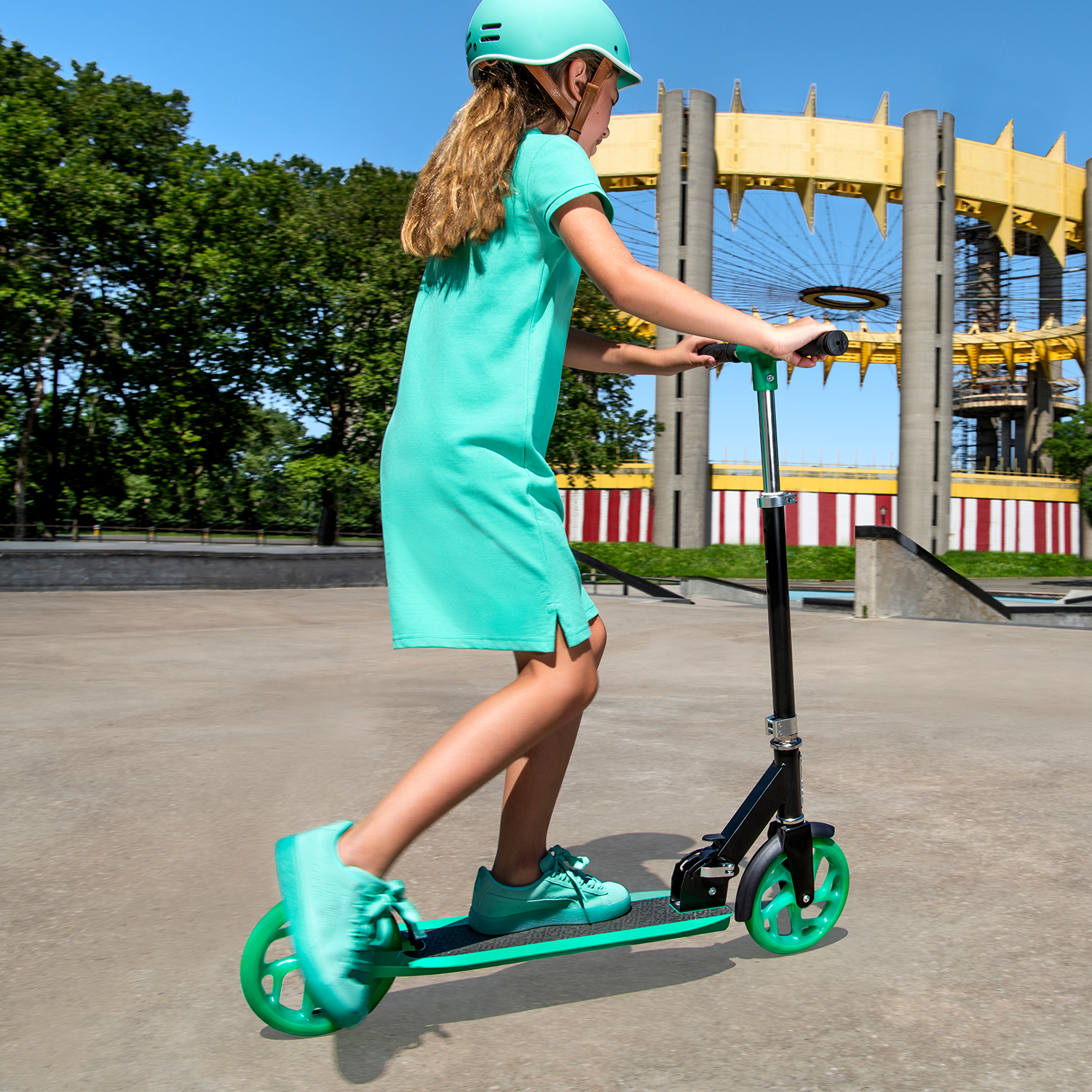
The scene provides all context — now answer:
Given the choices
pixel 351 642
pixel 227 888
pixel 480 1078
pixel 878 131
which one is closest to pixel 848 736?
pixel 227 888

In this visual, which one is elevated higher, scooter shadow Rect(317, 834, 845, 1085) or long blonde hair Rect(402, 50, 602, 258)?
long blonde hair Rect(402, 50, 602, 258)

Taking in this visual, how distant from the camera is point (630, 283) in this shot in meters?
1.69

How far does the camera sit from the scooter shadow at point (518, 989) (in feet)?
5.53

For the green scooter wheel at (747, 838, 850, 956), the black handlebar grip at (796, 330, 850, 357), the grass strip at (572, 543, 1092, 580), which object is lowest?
the grass strip at (572, 543, 1092, 580)

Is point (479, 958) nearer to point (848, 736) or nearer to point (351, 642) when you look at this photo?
point (848, 736)

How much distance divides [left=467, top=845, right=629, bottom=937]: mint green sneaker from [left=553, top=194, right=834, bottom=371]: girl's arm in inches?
39.9

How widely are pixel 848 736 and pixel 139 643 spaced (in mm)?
6066

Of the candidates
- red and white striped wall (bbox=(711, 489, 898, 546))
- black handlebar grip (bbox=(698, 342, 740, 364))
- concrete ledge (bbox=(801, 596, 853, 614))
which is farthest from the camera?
red and white striped wall (bbox=(711, 489, 898, 546))

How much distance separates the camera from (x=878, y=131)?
120ft

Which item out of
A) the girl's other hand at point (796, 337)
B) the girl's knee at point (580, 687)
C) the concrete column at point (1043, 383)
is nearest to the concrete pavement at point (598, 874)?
the girl's knee at point (580, 687)

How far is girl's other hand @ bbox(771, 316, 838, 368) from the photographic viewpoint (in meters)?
1.81

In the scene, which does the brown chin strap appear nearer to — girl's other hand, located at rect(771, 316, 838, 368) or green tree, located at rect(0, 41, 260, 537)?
girl's other hand, located at rect(771, 316, 838, 368)

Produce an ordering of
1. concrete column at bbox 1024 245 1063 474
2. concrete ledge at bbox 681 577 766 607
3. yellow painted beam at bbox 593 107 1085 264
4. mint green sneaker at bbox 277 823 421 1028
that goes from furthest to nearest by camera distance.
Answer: concrete column at bbox 1024 245 1063 474
yellow painted beam at bbox 593 107 1085 264
concrete ledge at bbox 681 577 766 607
mint green sneaker at bbox 277 823 421 1028

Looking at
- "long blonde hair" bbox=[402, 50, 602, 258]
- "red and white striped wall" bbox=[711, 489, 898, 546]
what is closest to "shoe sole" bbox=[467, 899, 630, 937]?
"long blonde hair" bbox=[402, 50, 602, 258]
